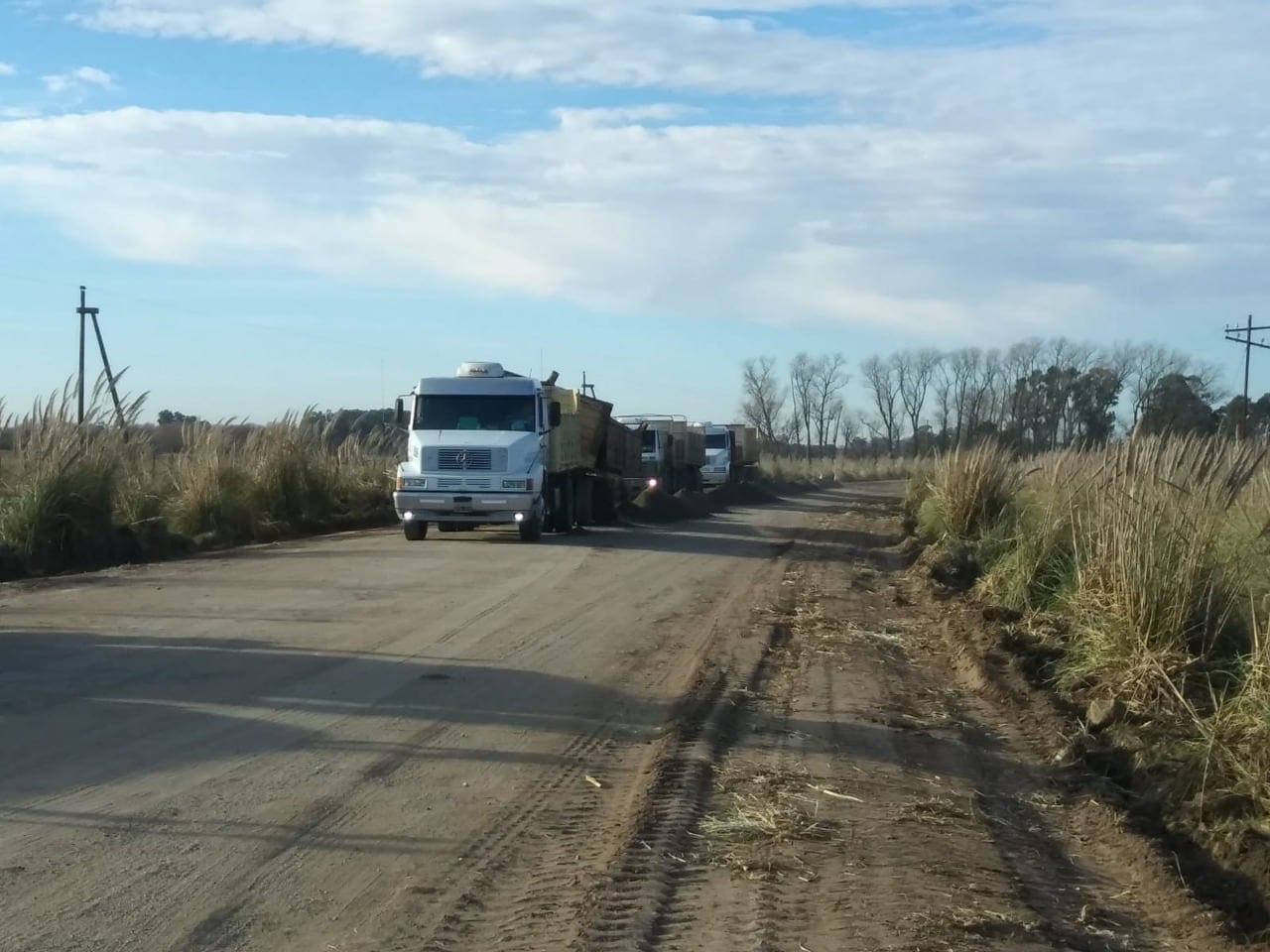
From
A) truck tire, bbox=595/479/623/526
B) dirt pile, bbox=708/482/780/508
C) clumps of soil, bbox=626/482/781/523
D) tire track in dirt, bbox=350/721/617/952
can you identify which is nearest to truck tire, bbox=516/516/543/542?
truck tire, bbox=595/479/623/526

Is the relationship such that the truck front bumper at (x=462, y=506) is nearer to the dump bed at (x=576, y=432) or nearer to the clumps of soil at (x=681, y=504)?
the dump bed at (x=576, y=432)

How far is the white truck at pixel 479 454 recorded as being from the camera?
23031 millimetres

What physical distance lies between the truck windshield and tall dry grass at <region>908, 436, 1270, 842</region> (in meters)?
11.4

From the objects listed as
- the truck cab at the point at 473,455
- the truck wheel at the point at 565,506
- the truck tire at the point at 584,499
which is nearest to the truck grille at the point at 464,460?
the truck cab at the point at 473,455

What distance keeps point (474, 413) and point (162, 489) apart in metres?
5.32

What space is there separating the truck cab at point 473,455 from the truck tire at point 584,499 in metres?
3.93

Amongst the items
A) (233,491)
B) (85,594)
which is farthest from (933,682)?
(233,491)

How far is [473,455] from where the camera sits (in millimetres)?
23141

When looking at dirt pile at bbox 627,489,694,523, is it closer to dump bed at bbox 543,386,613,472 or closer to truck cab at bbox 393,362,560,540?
dump bed at bbox 543,386,613,472

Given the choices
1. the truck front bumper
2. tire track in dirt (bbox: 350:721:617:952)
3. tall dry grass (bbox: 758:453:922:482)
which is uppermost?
tall dry grass (bbox: 758:453:922:482)

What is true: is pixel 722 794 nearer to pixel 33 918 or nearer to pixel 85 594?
pixel 33 918

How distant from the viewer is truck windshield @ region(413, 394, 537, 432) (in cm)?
2384

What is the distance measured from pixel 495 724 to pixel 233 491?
16422mm

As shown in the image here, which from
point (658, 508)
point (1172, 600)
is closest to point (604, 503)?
point (658, 508)
